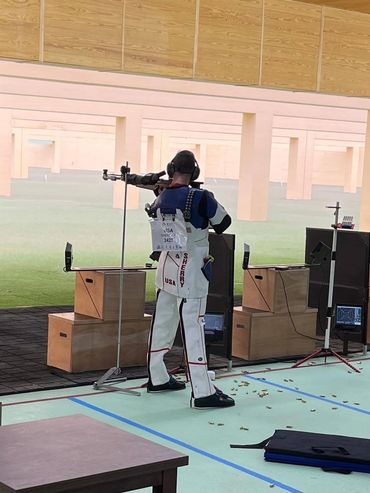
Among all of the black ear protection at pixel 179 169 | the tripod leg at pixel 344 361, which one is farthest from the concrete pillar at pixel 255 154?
the black ear protection at pixel 179 169

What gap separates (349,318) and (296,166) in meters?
23.9

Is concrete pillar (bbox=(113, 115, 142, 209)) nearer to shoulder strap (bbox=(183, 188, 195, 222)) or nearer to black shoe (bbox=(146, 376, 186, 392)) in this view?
black shoe (bbox=(146, 376, 186, 392))

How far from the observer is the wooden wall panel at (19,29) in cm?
794

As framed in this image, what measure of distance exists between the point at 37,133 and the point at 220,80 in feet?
99.0

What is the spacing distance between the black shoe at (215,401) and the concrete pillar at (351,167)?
3366 cm

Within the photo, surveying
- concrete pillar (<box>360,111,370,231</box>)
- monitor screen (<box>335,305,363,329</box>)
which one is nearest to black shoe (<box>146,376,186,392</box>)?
monitor screen (<box>335,305,363,329</box>)

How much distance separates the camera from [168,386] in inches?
270

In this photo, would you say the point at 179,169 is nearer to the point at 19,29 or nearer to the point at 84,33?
the point at 19,29

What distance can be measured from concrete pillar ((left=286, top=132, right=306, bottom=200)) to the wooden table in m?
28.8

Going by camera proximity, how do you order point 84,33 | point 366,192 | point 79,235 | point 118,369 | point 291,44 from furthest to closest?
point 79,235
point 366,192
point 291,44
point 84,33
point 118,369

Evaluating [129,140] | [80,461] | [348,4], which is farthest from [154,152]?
[80,461]

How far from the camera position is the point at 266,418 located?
247 inches

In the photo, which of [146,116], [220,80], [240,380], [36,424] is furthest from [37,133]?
[36,424]

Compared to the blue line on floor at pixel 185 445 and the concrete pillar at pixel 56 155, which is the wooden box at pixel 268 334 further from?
the concrete pillar at pixel 56 155
